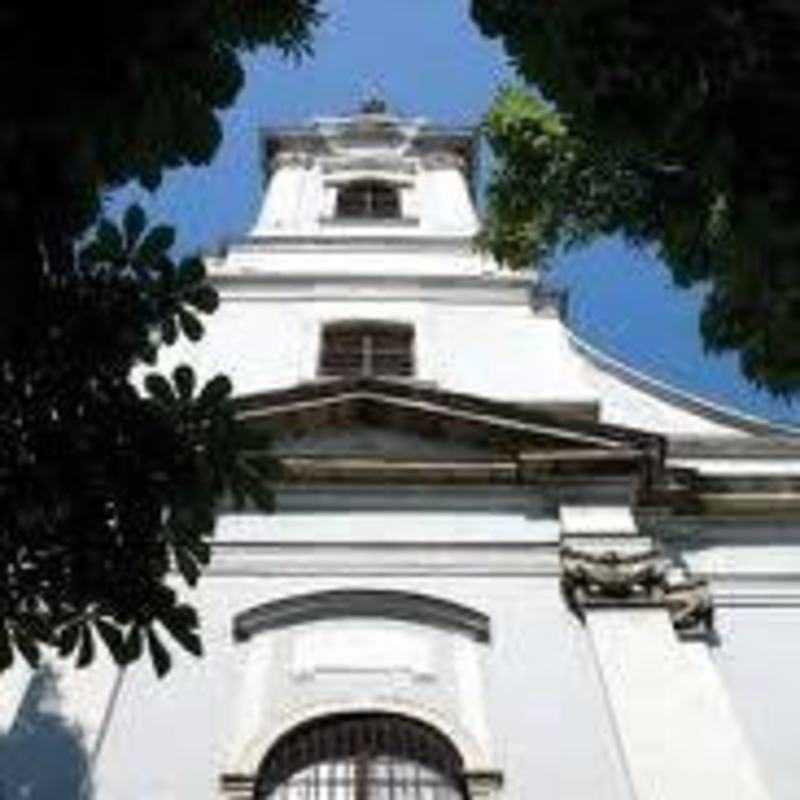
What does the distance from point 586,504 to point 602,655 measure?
2533 mm

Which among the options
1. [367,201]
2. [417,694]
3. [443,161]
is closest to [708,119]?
[417,694]

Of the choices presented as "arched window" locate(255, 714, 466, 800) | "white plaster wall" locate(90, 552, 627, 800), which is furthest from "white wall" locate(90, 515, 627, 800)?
"arched window" locate(255, 714, 466, 800)

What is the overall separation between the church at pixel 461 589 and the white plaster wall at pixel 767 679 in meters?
0.02

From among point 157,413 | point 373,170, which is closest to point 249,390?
point 373,170

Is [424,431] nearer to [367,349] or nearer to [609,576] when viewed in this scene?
[609,576]

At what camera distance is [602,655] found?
1470 centimetres

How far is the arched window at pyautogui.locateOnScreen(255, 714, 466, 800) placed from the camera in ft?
44.7

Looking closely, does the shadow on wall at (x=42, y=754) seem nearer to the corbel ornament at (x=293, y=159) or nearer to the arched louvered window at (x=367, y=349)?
the arched louvered window at (x=367, y=349)

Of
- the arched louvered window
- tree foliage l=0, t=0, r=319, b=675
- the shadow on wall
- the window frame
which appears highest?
the window frame

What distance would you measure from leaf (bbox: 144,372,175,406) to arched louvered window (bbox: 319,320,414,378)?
12869mm

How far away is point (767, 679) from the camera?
15.2m

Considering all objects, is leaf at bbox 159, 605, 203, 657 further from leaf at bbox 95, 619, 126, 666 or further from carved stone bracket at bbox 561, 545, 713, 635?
carved stone bracket at bbox 561, 545, 713, 635

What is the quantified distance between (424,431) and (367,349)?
353cm

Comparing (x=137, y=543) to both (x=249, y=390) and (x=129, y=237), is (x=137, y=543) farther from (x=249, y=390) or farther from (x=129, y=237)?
(x=249, y=390)
